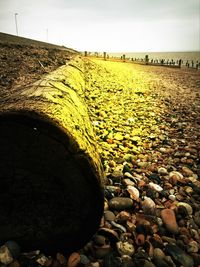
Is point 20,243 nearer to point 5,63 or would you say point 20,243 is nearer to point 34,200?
point 34,200

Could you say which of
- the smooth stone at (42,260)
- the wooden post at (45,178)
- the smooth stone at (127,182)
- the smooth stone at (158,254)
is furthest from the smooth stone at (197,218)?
the smooth stone at (42,260)

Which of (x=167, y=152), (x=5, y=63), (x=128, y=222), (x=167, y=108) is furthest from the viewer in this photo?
(x=5, y=63)

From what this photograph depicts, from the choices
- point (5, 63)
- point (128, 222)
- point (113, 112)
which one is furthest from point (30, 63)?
point (128, 222)

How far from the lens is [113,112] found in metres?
5.36

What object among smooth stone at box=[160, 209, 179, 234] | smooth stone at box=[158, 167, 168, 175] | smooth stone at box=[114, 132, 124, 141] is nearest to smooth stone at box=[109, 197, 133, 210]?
smooth stone at box=[160, 209, 179, 234]

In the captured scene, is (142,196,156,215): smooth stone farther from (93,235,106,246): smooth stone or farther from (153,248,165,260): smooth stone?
(93,235,106,246): smooth stone

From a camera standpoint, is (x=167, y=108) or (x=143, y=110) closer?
(x=143, y=110)

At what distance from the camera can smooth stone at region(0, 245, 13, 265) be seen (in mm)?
1492

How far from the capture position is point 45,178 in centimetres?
141

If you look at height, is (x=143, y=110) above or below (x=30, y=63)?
below

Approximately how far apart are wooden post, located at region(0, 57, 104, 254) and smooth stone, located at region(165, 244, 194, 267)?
670mm

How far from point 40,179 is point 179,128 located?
3.86 metres

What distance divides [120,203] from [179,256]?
2.17ft

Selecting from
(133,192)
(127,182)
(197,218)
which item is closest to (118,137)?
(127,182)
